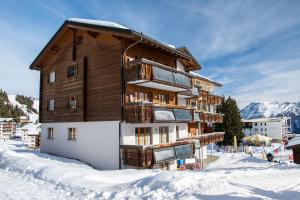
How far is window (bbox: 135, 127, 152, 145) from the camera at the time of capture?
19.6 meters

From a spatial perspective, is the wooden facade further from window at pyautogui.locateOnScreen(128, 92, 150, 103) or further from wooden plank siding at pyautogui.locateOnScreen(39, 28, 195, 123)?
window at pyautogui.locateOnScreen(128, 92, 150, 103)

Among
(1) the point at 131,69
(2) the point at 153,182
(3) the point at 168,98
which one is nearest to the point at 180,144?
(3) the point at 168,98

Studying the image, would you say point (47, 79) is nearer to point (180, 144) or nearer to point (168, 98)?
point (168, 98)

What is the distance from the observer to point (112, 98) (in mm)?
18750

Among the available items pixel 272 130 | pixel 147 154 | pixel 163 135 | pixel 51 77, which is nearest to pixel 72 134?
pixel 51 77

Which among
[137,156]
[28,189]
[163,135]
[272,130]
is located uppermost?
[163,135]

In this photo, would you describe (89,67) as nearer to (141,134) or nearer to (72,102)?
(72,102)

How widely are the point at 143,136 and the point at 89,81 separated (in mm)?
6246

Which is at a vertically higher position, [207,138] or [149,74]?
[149,74]

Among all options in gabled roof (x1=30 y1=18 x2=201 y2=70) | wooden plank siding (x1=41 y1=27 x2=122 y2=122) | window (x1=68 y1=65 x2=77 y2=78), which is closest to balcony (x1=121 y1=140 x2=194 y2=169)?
wooden plank siding (x1=41 y1=27 x2=122 y2=122)

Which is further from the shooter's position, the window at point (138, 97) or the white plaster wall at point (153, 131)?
the window at point (138, 97)

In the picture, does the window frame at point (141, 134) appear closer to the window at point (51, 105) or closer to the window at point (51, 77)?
the window at point (51, 105)

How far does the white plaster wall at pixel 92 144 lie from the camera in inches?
717

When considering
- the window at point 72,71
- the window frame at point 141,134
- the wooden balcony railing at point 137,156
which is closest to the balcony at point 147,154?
the wooden balcony railing at point 137,156
